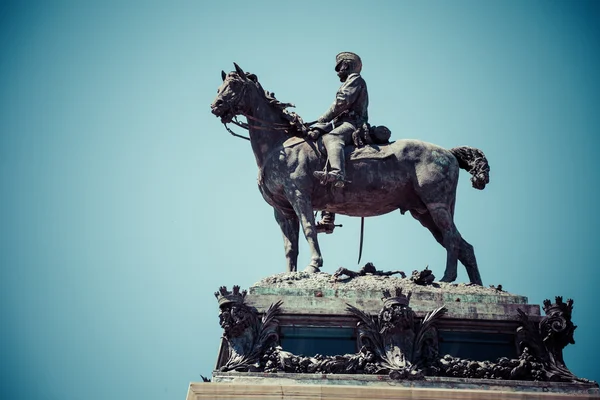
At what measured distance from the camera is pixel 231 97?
2397 centimetres

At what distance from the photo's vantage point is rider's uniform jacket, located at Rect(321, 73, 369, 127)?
24500mm

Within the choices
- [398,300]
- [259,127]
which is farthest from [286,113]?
[398,300]

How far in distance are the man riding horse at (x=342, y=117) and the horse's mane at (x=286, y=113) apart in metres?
0.26

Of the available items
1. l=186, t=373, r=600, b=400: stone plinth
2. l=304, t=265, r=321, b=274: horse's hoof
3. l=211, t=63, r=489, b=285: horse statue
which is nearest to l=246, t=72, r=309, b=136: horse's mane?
l=211, t=63, r=489, b=285: horse statue

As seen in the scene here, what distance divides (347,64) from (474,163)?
3638mm

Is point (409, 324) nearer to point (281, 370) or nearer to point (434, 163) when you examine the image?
point (281, 370)

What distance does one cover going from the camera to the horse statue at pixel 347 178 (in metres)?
23.5

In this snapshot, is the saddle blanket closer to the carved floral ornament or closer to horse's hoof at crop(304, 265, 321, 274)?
horse's hoof at crop(304, 265, 321, 274)

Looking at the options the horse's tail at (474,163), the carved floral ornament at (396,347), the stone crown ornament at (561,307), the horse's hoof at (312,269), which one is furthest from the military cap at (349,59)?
the stone crown ornament at (561,307)

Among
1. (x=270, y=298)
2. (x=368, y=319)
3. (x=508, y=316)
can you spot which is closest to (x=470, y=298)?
(x=508, y=316)

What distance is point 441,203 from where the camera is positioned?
77.5ft

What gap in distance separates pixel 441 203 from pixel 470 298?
2616mm

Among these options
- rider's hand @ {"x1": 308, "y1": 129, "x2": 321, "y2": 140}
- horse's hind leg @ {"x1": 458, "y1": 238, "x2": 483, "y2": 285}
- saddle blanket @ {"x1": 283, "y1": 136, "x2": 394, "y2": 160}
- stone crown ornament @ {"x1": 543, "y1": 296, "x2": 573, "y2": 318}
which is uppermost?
rider's hand @ {"x1": 308, "y1": 129, "x2": 321, "y2": 140}

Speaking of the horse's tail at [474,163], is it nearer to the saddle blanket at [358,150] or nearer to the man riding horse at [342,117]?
the saddle blanket at [358,150]
